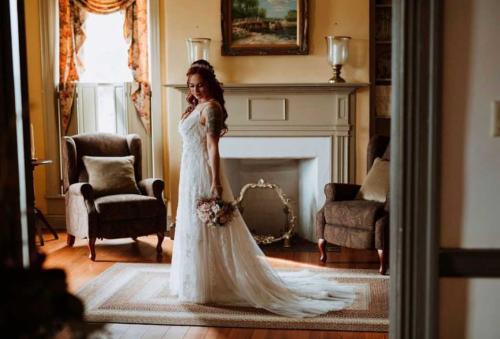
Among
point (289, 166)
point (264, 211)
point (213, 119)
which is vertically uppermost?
point (213, 119)

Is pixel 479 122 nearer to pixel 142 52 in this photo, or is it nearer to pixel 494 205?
pixel 494 205

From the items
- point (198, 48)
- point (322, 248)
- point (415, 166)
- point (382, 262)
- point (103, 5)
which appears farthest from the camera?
point (103, 5)

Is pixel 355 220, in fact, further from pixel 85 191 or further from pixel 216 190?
pixel 85 191

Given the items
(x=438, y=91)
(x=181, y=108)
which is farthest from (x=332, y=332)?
(x=181, y=108)

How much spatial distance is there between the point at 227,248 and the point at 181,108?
7.44 feet

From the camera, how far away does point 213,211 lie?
3.64 meters

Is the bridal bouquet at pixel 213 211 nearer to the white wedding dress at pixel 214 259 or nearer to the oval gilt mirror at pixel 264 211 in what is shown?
the white wedding dress at pixel 214 259

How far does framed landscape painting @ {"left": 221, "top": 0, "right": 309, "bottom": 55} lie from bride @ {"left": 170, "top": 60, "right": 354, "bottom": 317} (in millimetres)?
1891

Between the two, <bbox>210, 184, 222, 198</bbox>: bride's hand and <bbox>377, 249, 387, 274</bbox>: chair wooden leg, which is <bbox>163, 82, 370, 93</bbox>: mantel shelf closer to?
<bbox>377, 249, 387, 274</bbox>: chair wooden leg

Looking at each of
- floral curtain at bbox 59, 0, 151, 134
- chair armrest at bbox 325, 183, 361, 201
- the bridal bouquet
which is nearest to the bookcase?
chair armrest at bbox 325, 183, 361, 201

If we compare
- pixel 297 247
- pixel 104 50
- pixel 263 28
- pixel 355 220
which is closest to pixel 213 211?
pixel 355 220

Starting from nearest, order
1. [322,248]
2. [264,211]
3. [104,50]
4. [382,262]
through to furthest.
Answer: [382,262] < [322,248] < [264,211] < [104,50]

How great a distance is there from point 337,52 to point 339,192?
1299mm

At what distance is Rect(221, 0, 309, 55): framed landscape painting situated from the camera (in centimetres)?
549
